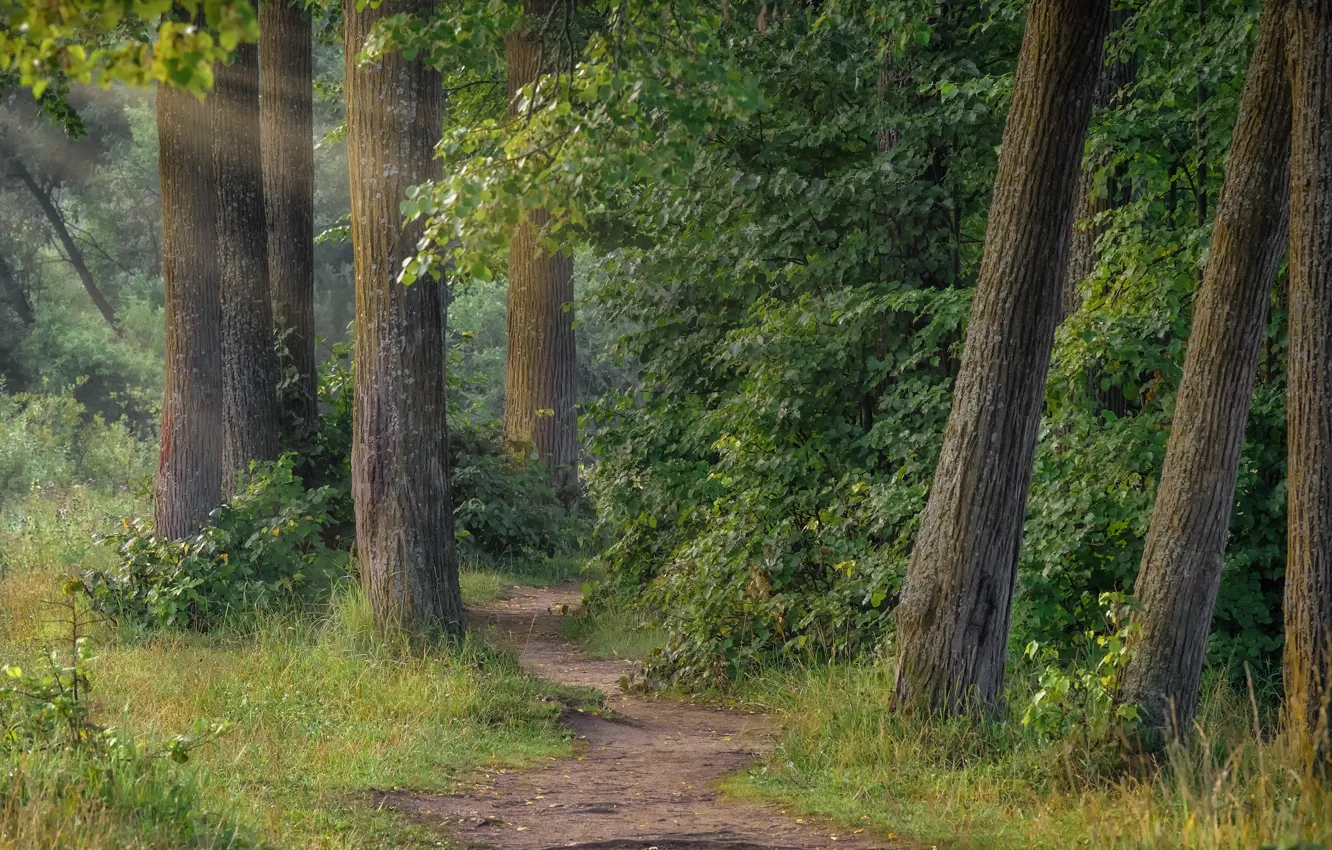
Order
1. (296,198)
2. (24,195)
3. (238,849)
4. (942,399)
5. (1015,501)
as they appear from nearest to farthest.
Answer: (238,849), (1015,501), (942,399), (296,198), (24,195)

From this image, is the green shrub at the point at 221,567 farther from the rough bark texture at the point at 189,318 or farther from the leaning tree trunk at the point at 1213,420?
the leaning tree trunk at the point at 1213,420

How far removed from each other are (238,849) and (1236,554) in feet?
21.9

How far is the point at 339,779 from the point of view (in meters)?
7.00

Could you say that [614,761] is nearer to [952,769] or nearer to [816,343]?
[952,769]

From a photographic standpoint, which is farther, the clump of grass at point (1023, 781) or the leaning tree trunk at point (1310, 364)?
the leaning tree trunk at point (1310, 364)

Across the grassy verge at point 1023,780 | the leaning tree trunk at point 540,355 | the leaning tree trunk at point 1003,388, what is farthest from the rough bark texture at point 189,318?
the leaning tree trunk at point 540,355

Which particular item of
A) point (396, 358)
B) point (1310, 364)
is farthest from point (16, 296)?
point (1310, 364)

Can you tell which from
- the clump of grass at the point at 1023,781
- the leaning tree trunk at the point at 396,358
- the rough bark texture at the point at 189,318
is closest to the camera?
the clump of grass at the point at 1023,781

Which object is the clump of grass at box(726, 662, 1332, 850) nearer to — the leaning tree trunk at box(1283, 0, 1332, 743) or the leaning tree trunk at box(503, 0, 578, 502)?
the leaning tree trunk at box(1283, 0, 1332, 743)

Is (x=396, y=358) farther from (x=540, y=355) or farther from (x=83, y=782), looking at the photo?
(x=540, y=355)

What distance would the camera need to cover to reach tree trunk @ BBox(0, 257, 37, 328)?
39688 mm

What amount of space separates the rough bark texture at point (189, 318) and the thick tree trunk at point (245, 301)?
1.10m

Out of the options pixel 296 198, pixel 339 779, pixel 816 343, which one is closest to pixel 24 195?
pixel 296 198

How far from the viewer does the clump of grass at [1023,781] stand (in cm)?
500
